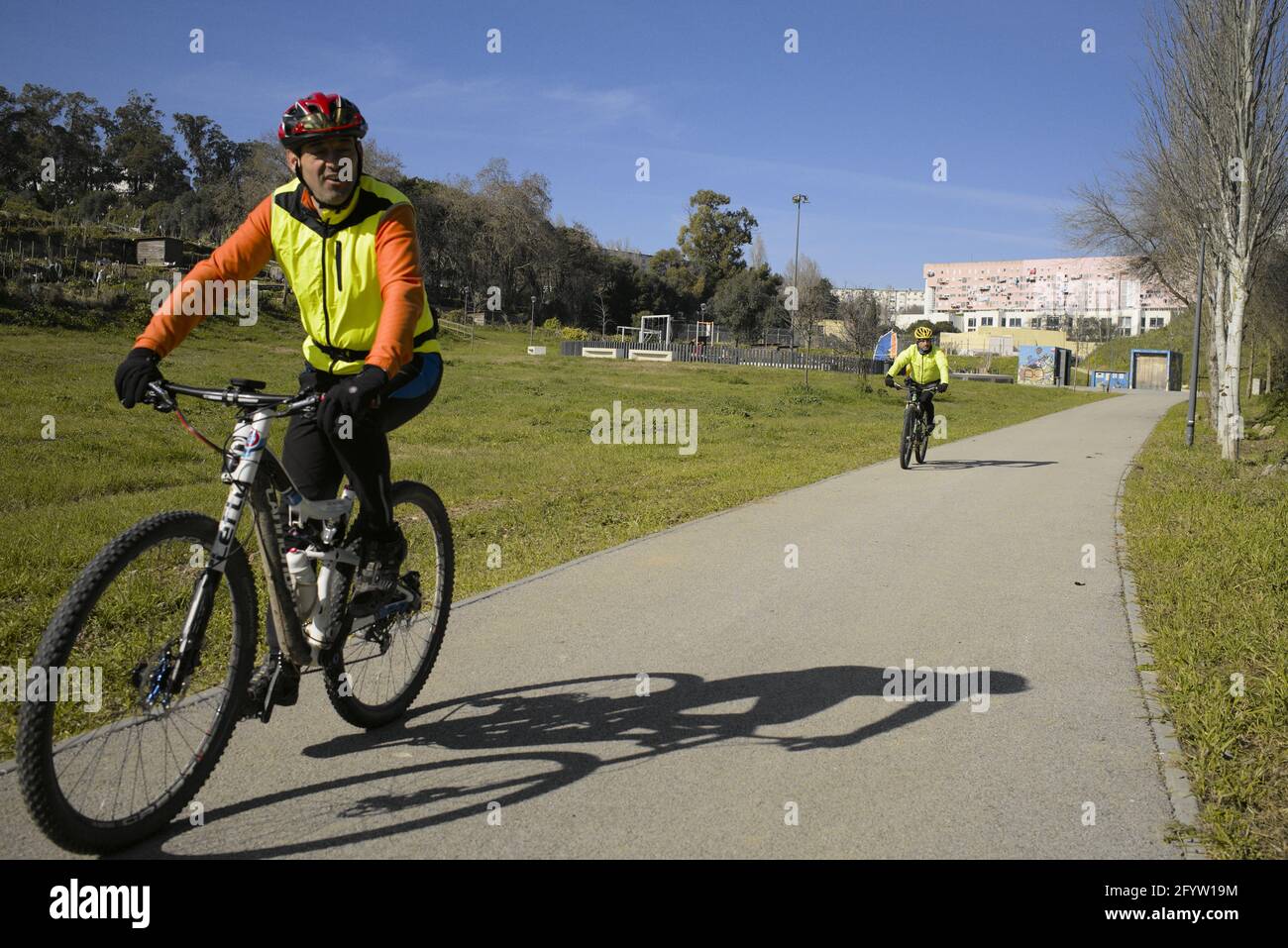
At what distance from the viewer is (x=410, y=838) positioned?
3115mm

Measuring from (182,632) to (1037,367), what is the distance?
7398 centimetres

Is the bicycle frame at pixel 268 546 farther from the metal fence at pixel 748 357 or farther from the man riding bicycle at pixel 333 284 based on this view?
the metal fence at pixel 748 357

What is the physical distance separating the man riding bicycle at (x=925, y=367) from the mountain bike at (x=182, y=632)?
12151 mm

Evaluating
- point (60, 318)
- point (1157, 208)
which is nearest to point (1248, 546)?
point (1157, 208)

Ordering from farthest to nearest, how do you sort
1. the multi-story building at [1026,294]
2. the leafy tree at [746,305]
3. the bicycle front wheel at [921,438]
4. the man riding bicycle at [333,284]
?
the multi-story building at [1026,294], the leafy tree at [746,305], the bicycle front wheel at [921,438], the man riding bicycle at [333,284]

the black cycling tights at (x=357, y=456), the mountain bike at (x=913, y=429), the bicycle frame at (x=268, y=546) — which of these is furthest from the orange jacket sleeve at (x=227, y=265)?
the mountain bike at (x=913, y=429)

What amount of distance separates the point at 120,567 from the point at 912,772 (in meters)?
2.84

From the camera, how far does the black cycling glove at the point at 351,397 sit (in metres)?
3.14

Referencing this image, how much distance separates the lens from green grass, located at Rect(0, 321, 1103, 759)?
7570 mm

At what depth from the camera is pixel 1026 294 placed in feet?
584

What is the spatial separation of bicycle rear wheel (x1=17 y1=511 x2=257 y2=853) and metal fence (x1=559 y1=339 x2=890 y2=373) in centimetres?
4774

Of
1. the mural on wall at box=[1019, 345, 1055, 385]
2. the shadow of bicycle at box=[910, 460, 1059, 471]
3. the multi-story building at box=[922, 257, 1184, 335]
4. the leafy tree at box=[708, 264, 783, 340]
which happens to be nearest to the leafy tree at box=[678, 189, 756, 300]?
the leafy tree at box=[708, 264, 783, 340]
